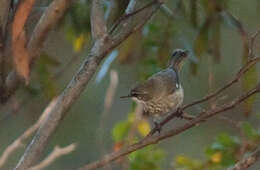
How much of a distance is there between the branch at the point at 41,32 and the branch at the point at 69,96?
5.5 inches

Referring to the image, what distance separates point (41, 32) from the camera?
Answer: 6.20ft

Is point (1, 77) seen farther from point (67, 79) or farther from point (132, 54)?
point (67, 79)

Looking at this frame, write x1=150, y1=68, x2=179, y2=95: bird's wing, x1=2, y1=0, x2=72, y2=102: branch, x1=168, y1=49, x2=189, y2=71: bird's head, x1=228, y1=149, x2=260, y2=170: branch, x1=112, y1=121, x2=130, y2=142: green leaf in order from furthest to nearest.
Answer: x1=168, y1=49, x2=189, y2=71: bird's head
x1=150, y1=68, x2=179, y2=95: bird's wing
x1=112, y1=121, x2=130, y2=142: green leaf
x1=2, y1=0, x2=72, y2=102: branch
x1=228, y1=149, x2=260, y2=170: branch

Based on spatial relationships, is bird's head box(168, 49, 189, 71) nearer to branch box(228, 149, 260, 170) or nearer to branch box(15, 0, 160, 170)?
branch box(15, 0, 160, 170)

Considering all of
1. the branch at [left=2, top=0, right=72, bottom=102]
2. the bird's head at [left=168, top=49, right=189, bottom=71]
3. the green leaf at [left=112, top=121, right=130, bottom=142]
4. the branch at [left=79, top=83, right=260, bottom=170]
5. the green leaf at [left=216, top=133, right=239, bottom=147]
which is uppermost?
the branch at [left=2, top=0, right=72, bottom=102]

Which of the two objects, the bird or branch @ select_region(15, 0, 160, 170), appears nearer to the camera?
branch @ select_region(15, 0, 160, 170)

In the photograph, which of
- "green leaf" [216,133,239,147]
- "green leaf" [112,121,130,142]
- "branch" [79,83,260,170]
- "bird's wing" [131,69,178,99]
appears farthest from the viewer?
"green leaf" [216,133,239,147]

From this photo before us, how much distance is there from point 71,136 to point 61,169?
24.2 inches

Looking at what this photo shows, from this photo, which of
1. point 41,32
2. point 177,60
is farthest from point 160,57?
point 41,32

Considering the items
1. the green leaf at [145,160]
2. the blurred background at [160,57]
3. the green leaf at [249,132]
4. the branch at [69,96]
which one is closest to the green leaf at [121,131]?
the blurred background at [160,57]

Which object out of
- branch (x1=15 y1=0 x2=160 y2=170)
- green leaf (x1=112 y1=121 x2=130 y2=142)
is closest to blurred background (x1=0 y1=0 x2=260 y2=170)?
green leaf (x1=112 y1=121 x2=130 y2=142)

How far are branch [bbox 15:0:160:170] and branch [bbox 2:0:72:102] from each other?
0.45ft

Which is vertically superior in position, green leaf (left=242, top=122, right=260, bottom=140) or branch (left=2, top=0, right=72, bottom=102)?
branch (left=2, top=0, right=72, bottom=102)

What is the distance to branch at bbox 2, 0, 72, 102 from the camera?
186cm
